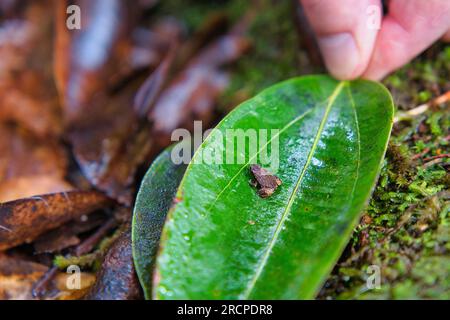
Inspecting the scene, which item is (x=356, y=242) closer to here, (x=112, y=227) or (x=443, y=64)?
(x=112, y=227)

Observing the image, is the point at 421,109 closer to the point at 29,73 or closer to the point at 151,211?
the point at 151,211

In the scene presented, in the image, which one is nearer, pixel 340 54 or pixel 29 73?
pixel 340 54

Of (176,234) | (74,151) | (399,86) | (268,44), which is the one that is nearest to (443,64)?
(399,86)

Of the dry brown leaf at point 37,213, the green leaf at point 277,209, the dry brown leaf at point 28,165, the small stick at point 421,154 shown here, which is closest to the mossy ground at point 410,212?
the small stick at point 421,154

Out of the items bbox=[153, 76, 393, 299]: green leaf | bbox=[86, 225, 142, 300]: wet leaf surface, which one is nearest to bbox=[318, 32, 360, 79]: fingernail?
bbox=[153, 76, 393, 299]: green leaf

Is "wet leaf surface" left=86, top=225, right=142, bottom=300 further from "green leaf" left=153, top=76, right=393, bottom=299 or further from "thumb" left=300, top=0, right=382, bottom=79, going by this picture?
"thumb" left=300, top=0, right=382, bottom=79

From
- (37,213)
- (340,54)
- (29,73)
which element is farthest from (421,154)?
(29,73)

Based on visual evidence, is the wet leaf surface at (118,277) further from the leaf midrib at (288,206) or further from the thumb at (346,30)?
the thumb at (346,30)
